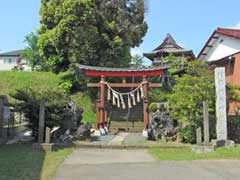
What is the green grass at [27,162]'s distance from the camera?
23.7 feet

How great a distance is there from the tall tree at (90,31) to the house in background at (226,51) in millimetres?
5003

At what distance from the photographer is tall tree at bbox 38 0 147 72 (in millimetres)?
22297

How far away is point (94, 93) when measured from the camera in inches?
972

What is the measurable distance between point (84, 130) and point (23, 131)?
4489 millimetres

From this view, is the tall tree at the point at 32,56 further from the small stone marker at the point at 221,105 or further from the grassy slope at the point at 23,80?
the small stone marker at the point at 221,105

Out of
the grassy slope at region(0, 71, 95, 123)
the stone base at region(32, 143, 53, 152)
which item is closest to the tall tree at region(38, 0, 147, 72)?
the grassy slope at region(0, 71, 95, 123)

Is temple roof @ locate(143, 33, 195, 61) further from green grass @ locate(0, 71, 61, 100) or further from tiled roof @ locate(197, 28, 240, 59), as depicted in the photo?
green grass @ locate(0, 71, 61, 100)

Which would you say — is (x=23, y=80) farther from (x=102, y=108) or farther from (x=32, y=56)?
(x=32, y=56)

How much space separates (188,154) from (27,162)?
455 centimetres

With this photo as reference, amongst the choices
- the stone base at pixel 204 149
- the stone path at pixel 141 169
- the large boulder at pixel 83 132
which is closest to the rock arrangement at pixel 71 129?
the large boulder at pixel 83 132

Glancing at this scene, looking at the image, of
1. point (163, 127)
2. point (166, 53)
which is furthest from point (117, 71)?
point (166, 53)

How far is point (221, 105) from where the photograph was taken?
12.8m

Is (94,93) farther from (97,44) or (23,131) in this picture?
(23,131)

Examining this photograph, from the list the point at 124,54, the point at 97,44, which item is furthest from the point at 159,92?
the point at 97,44
